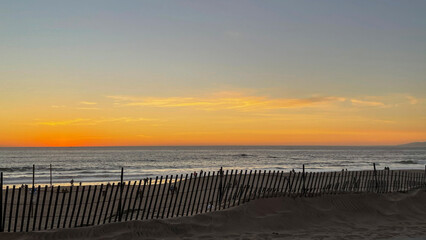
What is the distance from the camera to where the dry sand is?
355 inches

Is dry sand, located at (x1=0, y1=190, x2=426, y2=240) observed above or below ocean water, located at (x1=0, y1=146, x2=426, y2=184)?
above

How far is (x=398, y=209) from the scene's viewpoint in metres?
12.5

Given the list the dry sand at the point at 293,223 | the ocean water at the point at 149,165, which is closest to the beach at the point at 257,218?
the dry sand at the point at 293,223

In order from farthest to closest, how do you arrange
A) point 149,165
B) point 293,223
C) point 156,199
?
point 149,165, point 293,223, point 156,199

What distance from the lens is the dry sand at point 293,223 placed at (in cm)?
902

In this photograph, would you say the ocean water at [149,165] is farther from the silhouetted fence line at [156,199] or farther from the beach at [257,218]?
the beach at [257,218]

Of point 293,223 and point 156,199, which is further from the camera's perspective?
point 293,223

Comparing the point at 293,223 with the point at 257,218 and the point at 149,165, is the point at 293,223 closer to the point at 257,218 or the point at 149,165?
the point at 257,218

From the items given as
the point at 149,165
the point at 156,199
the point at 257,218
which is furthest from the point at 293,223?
the point at 149,165

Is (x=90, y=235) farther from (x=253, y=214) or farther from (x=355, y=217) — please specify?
(x=355, y=217)

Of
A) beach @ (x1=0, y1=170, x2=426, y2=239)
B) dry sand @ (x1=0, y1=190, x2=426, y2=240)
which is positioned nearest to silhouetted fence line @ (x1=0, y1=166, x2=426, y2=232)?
beach @ (x1=0, y1=170, x2=426, y2=239)

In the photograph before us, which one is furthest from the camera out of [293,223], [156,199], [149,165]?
[149,165]

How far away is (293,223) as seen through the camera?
34.8ft

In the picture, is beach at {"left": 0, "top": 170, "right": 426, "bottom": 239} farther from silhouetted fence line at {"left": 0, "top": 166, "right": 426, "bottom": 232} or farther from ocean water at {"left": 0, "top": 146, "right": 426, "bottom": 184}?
ocean water at {"left": 0, "top": 146, "right": 426, "bottom": 184}
